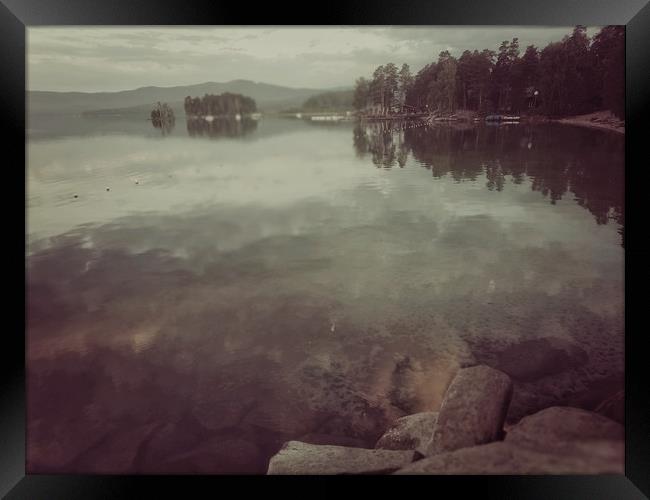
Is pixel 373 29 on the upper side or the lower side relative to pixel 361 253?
upper

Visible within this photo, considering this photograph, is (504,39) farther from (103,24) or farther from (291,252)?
(103,24)

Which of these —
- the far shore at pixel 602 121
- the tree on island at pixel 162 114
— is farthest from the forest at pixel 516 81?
the tree on island at pixel 162 114

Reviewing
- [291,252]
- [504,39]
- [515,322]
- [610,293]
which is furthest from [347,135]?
[610,293]

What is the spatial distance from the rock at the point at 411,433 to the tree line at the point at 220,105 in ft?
7.47

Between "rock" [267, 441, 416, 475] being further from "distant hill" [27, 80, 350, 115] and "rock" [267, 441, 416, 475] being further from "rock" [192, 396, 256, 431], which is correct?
"distant hill" [27, 80, 350, 115]

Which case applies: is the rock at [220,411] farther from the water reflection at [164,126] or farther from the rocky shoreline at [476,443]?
the water reflection at [164,126]

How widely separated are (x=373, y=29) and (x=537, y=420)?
2706 mm

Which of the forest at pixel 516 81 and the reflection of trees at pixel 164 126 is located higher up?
the forest at pixel 516 81

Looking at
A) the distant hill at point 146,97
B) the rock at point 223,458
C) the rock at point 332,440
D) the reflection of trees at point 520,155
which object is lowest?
the rock at point 223,458

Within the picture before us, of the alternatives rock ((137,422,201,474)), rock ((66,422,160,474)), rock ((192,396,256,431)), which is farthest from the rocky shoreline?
rock ((66,422,160,474))

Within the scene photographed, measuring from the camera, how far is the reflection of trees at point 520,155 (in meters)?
2.94


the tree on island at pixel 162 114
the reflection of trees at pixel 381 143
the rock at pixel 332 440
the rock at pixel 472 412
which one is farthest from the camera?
the reflection of trees at pixel 381 143

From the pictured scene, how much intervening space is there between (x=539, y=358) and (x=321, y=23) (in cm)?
259

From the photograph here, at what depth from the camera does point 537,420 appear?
2.80 m
